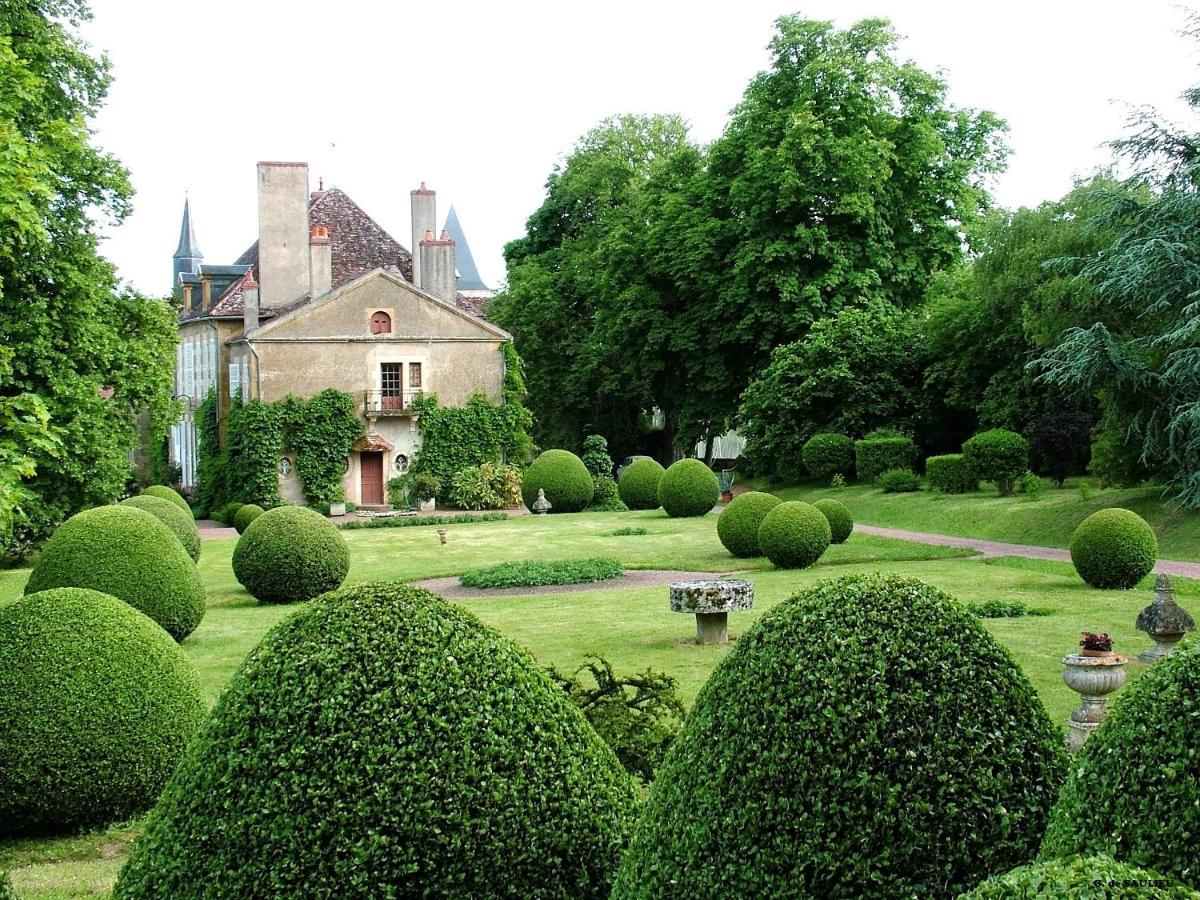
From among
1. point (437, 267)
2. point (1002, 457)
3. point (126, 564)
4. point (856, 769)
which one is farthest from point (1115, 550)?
point (437, 267)

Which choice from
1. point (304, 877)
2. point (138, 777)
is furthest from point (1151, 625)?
point (304, 877)

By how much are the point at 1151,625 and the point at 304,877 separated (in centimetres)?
1054

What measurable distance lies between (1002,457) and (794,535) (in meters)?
10.1

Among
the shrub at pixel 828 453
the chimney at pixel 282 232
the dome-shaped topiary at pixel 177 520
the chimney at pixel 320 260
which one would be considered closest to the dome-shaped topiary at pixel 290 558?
Answer: the dome-shaped topiary at pixel 177 520

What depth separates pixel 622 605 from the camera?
17938mm

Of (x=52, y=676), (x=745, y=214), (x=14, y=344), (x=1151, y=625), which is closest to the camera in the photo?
(x=52, y=676)

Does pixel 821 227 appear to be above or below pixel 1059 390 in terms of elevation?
above

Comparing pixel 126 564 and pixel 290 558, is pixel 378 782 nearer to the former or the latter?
pixel 126 564

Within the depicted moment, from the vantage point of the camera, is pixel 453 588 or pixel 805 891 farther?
pixel 453 588

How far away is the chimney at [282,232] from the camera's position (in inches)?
1711

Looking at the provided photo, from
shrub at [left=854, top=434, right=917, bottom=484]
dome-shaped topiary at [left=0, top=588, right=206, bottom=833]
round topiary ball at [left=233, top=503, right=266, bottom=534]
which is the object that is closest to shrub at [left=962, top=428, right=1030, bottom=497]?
shrub at [left=854, top=434, right=917, bottom=484]

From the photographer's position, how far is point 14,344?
23.7 metres

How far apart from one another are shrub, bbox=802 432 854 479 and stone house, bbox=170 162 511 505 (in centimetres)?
1252

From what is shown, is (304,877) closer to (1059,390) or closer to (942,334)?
(1059,390)
